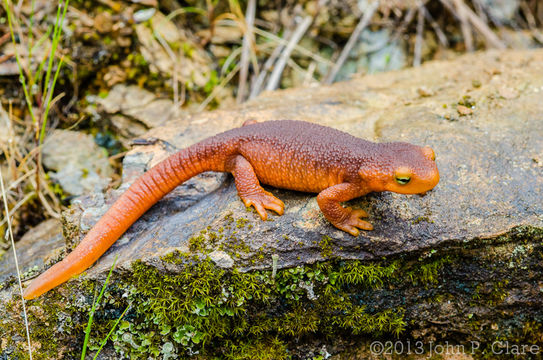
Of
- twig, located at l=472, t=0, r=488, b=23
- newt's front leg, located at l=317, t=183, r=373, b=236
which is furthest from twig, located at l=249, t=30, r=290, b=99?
newt's front leg, located at l=317, t=183, r=373, b=236

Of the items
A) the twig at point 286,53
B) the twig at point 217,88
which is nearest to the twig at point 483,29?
the twig at point 286,53

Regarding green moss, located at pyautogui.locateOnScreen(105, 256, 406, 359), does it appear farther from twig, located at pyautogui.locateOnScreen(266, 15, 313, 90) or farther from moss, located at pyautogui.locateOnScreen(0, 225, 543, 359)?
twig, located at pyautogui.locateOnScreen(266, 15, 313, 90)

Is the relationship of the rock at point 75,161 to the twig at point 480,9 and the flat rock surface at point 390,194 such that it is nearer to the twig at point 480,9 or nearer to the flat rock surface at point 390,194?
the flat rock surface at point 390,194

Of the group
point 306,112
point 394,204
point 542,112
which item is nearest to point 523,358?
point 394,204

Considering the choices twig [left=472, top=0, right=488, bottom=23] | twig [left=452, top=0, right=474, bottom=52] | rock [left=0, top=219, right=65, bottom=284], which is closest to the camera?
rock [left=0, top=219, right=65, bottom=284]

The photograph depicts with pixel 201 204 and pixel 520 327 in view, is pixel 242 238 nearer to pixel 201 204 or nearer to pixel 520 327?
pixel 201 204

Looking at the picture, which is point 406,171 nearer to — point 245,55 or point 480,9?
point 245,55
